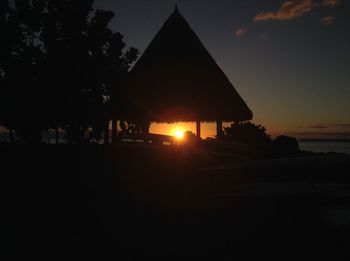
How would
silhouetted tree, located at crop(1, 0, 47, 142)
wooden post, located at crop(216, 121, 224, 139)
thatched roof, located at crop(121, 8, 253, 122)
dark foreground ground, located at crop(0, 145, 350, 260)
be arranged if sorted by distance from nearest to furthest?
1. dark foreground ground, located at crop(0, 145, 350, 260)
2. thatched roof, located at crop(121, 8, 253, 122)
3. wooden post, located at crop(216, 121, 224, 139)
4. silhouetted tree, located at crop(1, 0, 47, 142)

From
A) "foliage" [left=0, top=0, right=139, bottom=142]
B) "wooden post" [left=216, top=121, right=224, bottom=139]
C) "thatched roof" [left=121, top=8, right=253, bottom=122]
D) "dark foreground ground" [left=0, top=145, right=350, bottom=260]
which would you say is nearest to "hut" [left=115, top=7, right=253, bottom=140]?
"thatched roof" [left=121, top=8, right=253, bottom=122]

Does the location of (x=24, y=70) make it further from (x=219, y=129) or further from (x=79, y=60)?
(x=219, y=129)

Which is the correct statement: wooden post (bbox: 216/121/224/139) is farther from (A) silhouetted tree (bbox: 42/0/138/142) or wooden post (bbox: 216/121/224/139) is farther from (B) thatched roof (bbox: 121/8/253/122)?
(A) silhouetted tree (bbox: 42/0/138/142)

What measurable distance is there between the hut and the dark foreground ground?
3.65 m

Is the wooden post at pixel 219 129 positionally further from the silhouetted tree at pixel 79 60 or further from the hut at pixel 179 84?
the silhouetted tree at pixel 79 60

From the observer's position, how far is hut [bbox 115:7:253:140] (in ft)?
Result: 25.2

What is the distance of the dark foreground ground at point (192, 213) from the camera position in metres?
2.21

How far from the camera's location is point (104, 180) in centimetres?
412

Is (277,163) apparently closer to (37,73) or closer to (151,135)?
(151,135)

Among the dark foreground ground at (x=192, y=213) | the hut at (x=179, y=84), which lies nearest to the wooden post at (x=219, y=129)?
the hut at (x=179, y=84)

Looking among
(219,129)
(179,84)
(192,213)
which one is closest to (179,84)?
(179,84)

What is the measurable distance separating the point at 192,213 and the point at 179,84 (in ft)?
16.5

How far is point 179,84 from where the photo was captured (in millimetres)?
7668

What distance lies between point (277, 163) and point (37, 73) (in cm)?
1776
